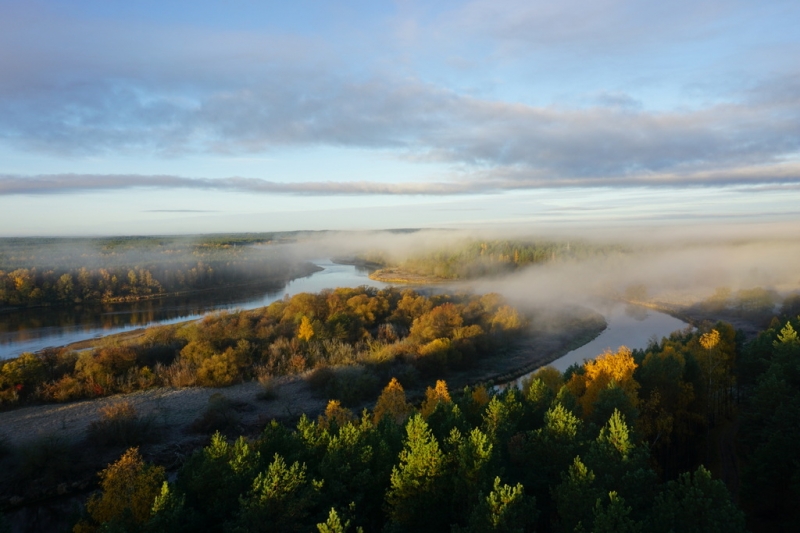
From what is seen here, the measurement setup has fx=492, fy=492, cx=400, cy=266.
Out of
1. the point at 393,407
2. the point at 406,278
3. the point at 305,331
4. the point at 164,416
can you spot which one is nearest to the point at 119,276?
the point at 406,278

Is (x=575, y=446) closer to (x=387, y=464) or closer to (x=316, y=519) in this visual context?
(x=387, y=464)

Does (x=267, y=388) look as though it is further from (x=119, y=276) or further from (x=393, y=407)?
(x=119, y=276)

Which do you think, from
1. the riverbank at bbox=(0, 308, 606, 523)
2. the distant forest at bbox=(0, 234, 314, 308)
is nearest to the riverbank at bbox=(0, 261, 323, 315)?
the distant forest at bbox=(0, 234, 314, 308)

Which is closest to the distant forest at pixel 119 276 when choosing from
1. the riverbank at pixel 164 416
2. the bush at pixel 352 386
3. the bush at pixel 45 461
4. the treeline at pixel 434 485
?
the riverbank at pixel 164 416

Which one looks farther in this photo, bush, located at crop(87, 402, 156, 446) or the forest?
bush, located at crop(87, 402, 156, 446)

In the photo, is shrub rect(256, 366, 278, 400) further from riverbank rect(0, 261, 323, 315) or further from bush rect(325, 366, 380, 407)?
riverbank rect(0, 261, 323, 315)

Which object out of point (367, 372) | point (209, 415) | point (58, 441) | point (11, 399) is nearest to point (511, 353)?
point (367, 372)

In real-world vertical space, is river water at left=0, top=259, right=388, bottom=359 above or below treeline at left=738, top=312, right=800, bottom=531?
below
